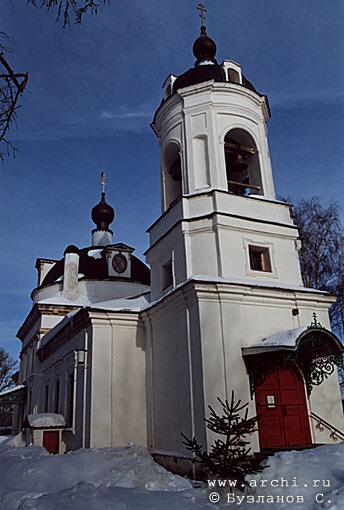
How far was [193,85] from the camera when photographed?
42.7 feet

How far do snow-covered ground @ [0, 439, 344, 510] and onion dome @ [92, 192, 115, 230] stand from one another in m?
18.2

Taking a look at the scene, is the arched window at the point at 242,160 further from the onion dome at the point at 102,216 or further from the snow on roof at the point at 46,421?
the onion dome at the point at 102,216

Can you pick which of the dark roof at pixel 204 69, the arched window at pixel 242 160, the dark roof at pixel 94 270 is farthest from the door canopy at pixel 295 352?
the dark roof at pixel 94 270

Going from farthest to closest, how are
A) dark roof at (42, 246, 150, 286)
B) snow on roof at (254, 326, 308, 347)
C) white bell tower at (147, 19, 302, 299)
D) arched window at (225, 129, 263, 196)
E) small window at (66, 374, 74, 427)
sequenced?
dark roof at (42, 246, 150, 286) → small window at (66, 374, 74, 427) → arched window at (225, 129, 263, 196) → white bell tower at (147, 19, 302, 299) → snow on roof at (254, 326, 308, 347)

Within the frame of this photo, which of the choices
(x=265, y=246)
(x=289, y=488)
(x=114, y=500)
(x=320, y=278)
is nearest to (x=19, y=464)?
(x=114, y=500)

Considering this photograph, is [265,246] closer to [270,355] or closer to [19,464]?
[270,355]

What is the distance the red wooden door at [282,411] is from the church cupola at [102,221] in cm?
1739

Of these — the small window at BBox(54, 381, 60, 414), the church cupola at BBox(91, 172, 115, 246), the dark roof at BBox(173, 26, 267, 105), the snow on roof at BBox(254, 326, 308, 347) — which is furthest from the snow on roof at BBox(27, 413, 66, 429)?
the church cupola at BBox(91, 172, 115, 246)

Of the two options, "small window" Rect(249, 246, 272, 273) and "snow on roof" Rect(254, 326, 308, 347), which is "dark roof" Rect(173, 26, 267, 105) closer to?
"small window" Rect(249, 246, 272, 273)

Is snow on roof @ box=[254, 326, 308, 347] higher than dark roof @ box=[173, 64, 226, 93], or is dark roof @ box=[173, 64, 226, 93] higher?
dark roof @ box=[173, 64, 226, 93]

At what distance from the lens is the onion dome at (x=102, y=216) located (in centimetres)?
2689

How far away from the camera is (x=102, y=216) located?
2695 cm

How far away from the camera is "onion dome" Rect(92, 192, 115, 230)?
1059 inches

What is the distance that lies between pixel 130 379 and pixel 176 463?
108 inches
